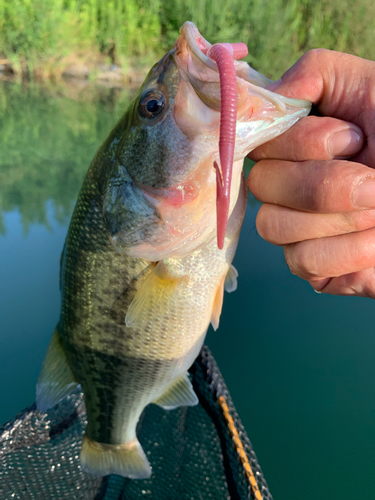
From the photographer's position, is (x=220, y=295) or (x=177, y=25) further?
(x=177, y=25)

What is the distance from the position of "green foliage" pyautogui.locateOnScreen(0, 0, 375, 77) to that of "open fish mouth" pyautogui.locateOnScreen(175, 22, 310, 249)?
1316cm

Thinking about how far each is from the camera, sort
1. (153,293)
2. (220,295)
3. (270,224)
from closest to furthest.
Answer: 1. (270,224)
2. (153,293)
3. (220,295)

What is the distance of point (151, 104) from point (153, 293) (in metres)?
0.63

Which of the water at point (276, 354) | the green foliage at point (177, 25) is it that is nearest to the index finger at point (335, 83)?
the water at point (276, 354)

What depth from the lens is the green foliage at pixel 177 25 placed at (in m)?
12.8

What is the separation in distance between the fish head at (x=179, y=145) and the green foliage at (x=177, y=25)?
43.1 ft

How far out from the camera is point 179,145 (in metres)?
1.01

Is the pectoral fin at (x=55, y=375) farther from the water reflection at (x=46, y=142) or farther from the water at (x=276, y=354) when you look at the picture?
the water reflection at (x=46, y=142)

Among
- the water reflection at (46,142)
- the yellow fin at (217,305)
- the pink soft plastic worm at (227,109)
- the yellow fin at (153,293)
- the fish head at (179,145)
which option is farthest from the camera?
the water reflection at (46,142)

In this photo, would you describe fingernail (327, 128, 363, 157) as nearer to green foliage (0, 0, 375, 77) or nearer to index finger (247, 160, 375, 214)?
index finger (247, 160, 375, 214)

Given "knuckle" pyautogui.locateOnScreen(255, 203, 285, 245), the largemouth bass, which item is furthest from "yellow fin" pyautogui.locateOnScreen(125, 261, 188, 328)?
"knuckle" pyautogui.locateOnScreen(255, 203, 285, 245)

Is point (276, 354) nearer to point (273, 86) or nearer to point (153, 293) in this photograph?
point (153, 293)

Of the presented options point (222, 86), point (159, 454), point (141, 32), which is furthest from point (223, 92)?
point (141, 32)

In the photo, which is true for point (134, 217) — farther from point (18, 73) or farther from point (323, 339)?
point (18, 73)
